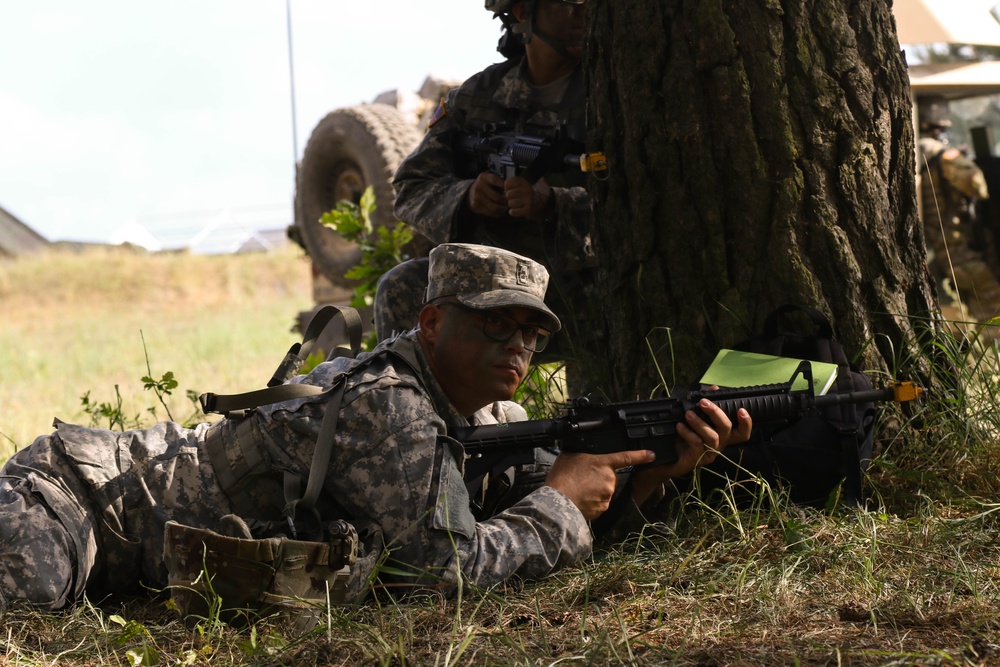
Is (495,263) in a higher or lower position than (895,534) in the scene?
higher

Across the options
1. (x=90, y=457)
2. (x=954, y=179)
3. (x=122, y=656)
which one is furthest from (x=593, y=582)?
(x=954, y=179)

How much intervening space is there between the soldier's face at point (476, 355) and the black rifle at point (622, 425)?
4.6 inches

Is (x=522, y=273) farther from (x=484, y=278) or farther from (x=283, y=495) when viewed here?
(x=283, y=495)

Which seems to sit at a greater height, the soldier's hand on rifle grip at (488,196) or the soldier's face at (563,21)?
the soldier's face at (563,21)

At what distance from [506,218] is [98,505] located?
7.65 ft

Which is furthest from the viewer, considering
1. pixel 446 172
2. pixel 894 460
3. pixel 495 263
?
pixel 446 172

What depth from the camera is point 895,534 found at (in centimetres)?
302

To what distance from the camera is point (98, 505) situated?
298cm

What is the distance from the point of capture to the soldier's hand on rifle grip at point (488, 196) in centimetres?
454

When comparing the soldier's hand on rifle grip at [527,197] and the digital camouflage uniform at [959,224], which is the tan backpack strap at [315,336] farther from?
the digital camouflage uniform at [959,224]

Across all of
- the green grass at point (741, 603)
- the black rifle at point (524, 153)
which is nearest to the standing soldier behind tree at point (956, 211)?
the black rifle at point (524, 153)

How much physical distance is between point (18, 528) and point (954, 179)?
9910 millimetres

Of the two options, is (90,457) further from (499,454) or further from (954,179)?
(954,179)

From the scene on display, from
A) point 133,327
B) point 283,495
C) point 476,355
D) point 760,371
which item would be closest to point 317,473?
point 283,495
